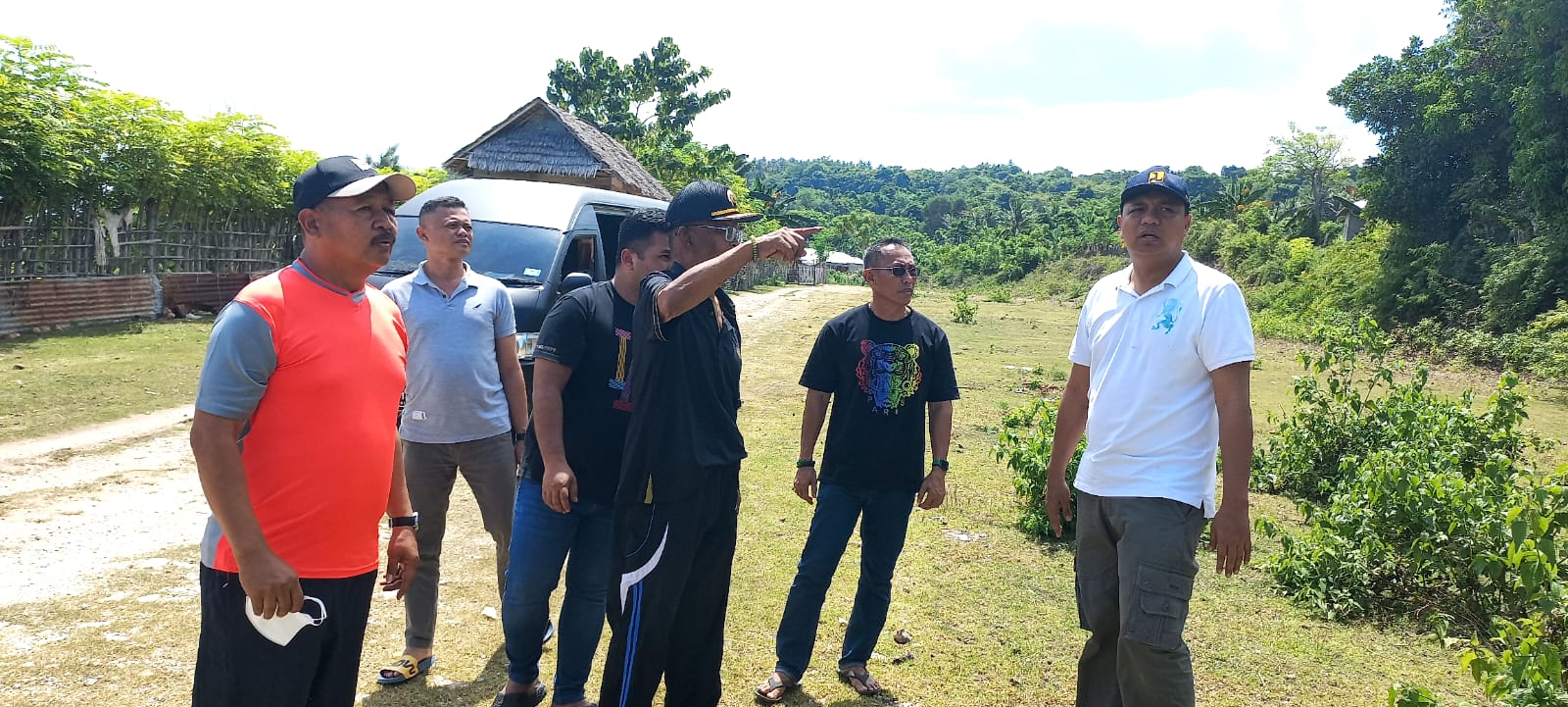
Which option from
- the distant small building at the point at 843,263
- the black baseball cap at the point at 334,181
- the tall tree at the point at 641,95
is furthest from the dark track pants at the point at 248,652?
the distant small building at the point at 843,263

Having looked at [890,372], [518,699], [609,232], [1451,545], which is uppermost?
[609,232]

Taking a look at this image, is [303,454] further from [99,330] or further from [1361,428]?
[99,330]

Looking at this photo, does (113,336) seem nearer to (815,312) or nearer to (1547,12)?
(815,312)

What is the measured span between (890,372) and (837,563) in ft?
2.74

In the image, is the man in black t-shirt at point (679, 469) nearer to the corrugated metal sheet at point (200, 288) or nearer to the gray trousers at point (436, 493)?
the gray trousers at point (436, 493)

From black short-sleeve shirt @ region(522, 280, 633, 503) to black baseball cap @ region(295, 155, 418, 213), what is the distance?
1040 millimetres

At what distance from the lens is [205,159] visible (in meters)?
16.9

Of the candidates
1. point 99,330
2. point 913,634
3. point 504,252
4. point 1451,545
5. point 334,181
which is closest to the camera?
point 334,181

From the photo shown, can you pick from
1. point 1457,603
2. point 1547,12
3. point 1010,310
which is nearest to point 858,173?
point 1010,310

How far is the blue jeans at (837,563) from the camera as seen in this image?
3980mm

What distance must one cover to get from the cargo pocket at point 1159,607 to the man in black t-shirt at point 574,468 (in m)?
Answer: 1.73

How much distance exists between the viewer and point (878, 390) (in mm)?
4121

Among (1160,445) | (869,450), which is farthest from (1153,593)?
(869,450)

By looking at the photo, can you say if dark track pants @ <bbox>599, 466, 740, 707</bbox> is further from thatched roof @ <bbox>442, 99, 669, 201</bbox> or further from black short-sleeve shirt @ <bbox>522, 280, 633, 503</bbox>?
thatched roof @ <bbox>442, 99, 669, 201</bbox>
